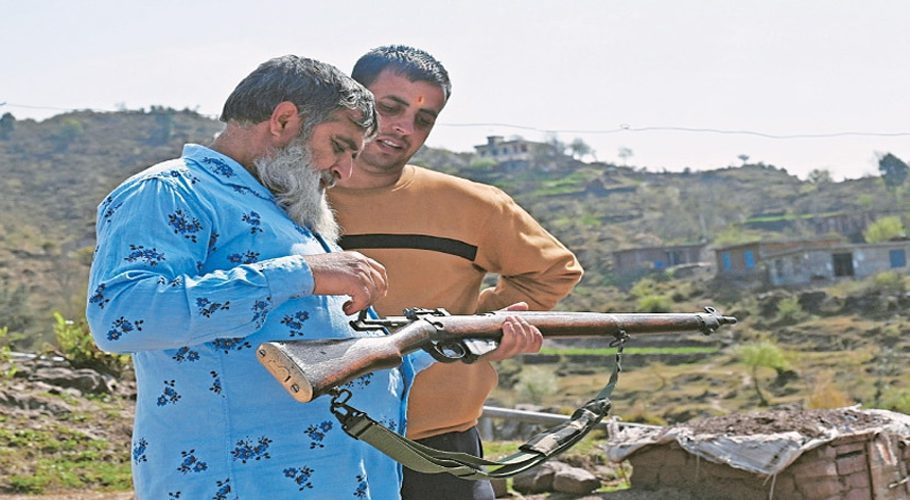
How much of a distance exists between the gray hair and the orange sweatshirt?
0.94 m

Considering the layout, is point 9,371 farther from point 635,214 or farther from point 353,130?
point 635,214

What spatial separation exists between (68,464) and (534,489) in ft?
10.8

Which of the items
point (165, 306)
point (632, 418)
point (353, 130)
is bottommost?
point (632, 418)

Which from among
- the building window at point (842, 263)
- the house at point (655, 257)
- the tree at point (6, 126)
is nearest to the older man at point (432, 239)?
the building window at point (842, 263)

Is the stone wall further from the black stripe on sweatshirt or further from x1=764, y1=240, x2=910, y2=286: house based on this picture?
x1=764, y1=240, x2=910, y2=286: house

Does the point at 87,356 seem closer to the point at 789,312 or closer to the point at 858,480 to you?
the point at 858,480

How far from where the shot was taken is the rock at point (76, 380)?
9.61 m

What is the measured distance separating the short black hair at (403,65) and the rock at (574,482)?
4.13 metres

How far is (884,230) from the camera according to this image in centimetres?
6644

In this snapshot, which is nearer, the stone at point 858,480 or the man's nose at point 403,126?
the man's nose at point 403,126

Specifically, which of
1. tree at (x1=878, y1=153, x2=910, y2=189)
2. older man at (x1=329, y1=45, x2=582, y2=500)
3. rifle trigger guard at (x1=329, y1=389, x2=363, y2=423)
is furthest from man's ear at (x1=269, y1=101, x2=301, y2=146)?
tree at (x1=878, y1=153, x2=910, y2=189)

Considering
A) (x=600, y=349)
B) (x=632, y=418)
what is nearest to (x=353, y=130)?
(x=632, y=418)

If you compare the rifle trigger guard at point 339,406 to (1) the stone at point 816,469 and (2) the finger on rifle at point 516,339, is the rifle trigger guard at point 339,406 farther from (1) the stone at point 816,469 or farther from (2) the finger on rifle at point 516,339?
(1) the stone at point 816,469

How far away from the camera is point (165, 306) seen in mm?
2133
